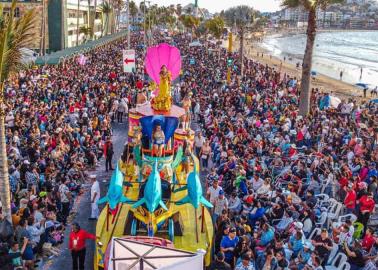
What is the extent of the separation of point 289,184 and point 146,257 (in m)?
7.42

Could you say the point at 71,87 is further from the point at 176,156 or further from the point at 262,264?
the point at 262,264

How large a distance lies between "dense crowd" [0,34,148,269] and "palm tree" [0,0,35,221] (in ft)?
2.26

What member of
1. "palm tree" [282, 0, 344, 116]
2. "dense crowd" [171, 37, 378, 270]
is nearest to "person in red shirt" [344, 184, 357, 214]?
"dense crowd" [171, 37, 378, 270]

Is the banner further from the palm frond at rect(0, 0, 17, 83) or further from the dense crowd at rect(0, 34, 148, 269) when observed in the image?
the palm frond at rect(0, 0, 17, 83)

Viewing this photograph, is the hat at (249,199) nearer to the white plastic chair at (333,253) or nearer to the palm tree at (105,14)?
the white plastic chair at (333,253)

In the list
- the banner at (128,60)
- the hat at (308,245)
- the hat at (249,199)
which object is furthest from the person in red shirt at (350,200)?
the banner at (128,60)

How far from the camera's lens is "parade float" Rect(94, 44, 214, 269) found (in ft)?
33.3

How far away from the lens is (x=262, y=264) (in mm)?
9617

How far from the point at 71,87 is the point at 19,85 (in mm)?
2942

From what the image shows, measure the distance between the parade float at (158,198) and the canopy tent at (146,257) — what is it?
2125 millimetres

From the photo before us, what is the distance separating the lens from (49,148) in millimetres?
16297

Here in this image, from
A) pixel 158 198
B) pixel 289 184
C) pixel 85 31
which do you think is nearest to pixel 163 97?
pixel 289 184

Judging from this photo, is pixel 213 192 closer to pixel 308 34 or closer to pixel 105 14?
pixel 308 34

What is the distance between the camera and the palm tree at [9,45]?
10656 millimetres
